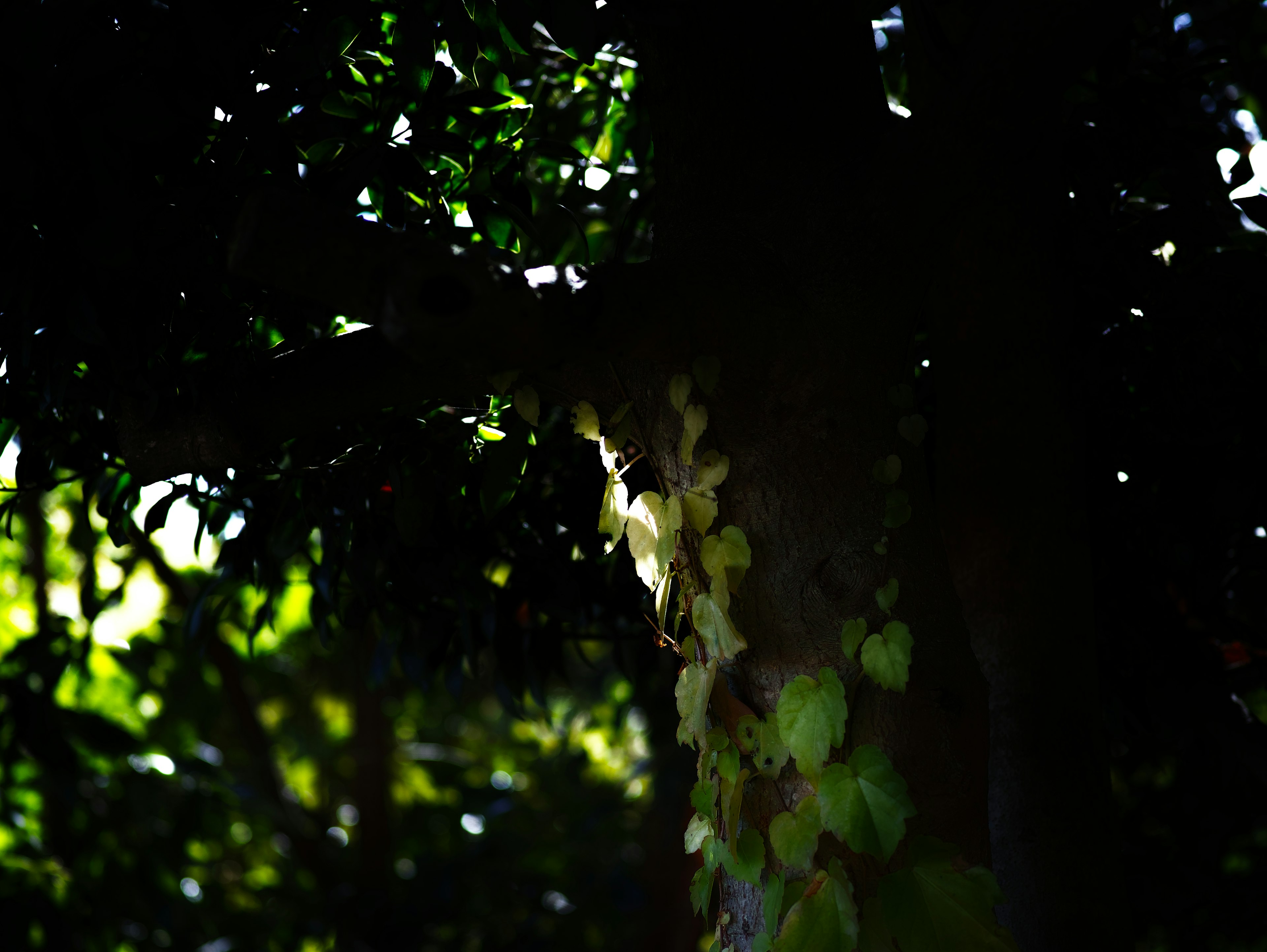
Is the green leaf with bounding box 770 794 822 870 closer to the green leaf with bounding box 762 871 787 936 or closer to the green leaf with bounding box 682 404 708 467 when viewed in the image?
the green leaf with bounding box 762 871 787 936

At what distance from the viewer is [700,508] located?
952mm

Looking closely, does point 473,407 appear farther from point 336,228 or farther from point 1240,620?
point 1240,620

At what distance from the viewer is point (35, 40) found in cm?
81

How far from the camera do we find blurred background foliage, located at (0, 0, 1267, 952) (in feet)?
3.10

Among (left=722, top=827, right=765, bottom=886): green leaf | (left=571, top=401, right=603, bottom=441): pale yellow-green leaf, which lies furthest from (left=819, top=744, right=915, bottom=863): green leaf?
(left=571, top=401, right=603, bottom=441): pale yellow-green leaf

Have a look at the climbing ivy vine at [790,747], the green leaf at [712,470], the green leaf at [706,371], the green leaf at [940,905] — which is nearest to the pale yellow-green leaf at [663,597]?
the climbing ivy vine at [790,747]

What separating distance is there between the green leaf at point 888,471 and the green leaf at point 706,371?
7.8 inches

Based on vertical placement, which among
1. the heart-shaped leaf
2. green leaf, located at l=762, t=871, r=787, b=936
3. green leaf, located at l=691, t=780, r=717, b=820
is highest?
the heart-shaped leaf

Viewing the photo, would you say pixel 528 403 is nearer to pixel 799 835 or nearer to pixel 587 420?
pixel 587 420

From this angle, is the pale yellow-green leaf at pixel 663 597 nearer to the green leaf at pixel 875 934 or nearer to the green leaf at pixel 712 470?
the green leaf at pixel 712 470

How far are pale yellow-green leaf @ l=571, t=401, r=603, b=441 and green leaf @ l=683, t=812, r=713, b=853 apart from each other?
0.46 meters

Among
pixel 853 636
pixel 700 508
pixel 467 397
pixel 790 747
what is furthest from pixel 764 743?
pixel 467 397

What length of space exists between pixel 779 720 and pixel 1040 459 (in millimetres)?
580

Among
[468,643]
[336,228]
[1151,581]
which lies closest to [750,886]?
[468,643]
